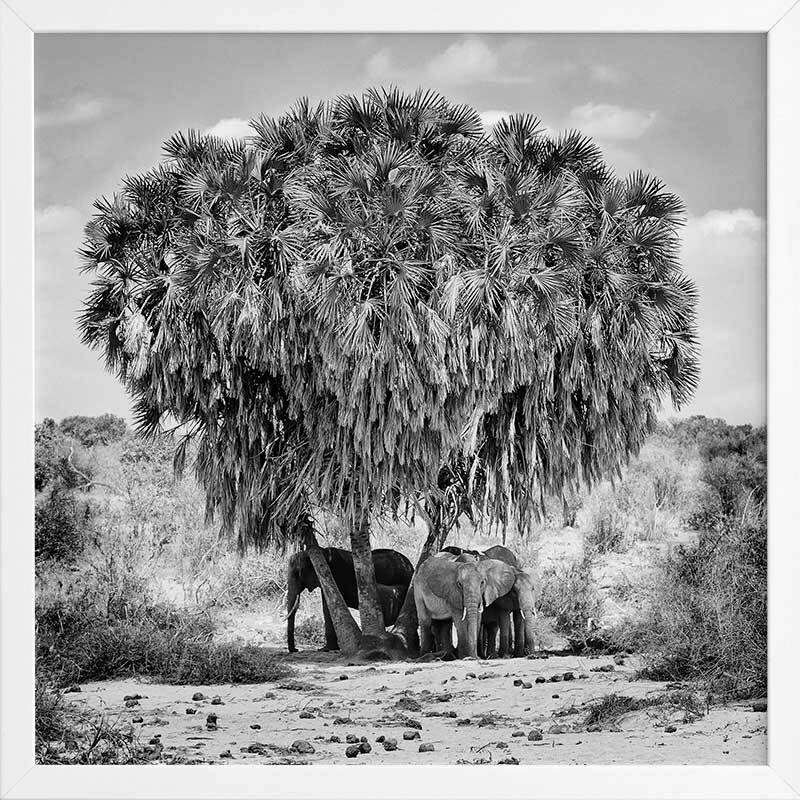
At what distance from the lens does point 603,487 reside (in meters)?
4.79

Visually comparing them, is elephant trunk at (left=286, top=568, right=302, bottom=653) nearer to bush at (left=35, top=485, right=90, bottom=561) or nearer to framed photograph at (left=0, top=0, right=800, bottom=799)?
framed photograph at (left=0, top=0, right=800, bottom=799)

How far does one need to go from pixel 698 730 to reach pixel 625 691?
408mm

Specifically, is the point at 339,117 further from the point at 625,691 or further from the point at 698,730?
the point at 698,730

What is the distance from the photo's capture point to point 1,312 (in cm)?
460

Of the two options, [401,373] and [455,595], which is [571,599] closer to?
[455,595]

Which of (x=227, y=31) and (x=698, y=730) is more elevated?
(x=227, y=31)

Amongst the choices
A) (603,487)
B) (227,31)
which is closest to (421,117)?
(227,31)

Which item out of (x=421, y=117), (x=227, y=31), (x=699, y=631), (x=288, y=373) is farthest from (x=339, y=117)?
(x=699, y=631)

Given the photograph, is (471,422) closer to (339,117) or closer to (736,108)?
(339,117)

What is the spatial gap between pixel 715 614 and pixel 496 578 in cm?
112

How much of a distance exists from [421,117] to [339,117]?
0.42 m

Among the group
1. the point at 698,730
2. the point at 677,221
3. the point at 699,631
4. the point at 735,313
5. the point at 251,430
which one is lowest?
the point at 698,730

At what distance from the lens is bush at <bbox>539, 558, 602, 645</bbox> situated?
4.76 meters

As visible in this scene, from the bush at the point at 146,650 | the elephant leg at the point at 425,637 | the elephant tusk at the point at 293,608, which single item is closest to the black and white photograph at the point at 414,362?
the bush at the point at 146,650
